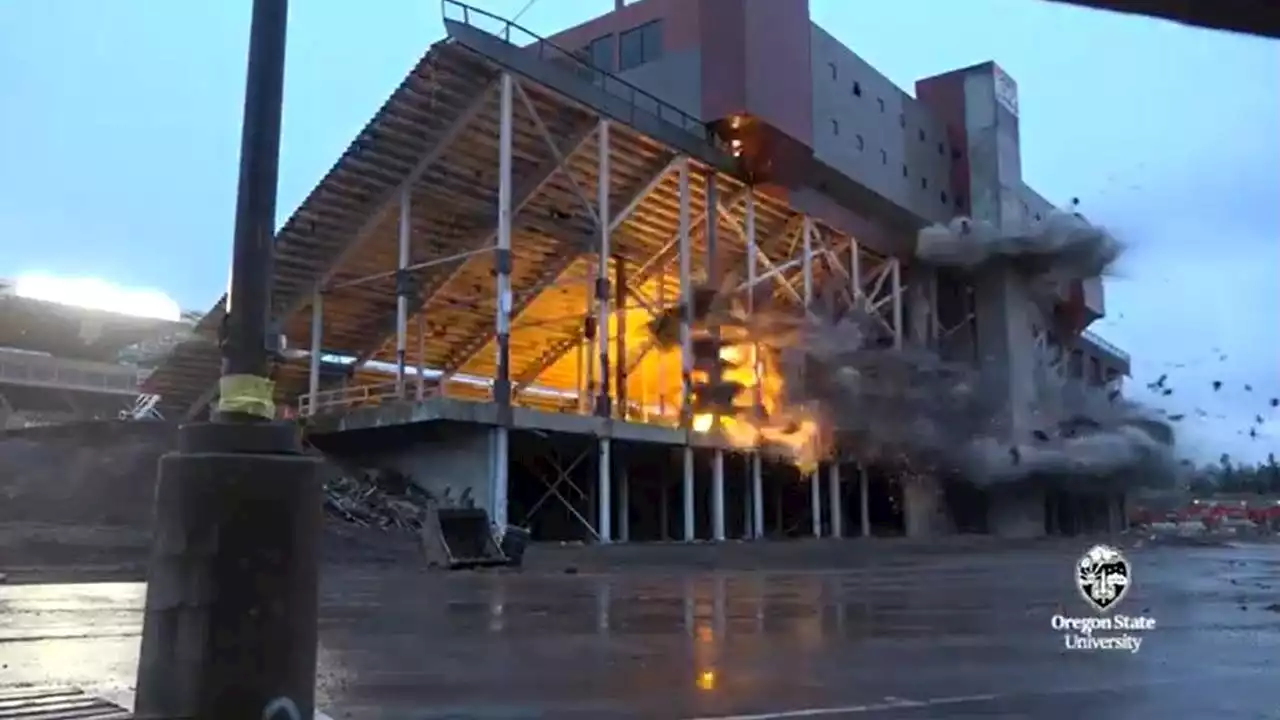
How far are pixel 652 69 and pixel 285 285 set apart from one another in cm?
1629

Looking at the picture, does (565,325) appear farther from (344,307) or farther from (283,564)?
(283,564)

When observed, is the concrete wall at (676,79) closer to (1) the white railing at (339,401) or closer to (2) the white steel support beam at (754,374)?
(2) the white steel support beam at (754,374)

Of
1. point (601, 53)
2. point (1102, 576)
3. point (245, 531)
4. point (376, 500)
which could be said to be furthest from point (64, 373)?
point (245, 531)

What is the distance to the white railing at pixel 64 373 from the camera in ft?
247

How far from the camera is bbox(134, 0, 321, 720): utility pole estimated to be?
3.42 meters

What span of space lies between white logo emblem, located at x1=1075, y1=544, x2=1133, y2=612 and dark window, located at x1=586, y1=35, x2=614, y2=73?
34.2 m

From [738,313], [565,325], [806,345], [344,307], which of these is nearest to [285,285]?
[344,307]

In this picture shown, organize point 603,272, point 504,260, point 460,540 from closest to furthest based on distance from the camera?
point 460,540 < point 504,260 < point 603,272

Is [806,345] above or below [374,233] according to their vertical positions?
below

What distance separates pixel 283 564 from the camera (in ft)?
11.5

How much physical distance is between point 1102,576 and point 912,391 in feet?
119

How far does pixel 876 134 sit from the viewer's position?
47.6 m

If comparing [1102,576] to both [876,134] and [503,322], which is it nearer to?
[503,322]

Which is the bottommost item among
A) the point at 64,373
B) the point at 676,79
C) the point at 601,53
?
the point at 64,373
